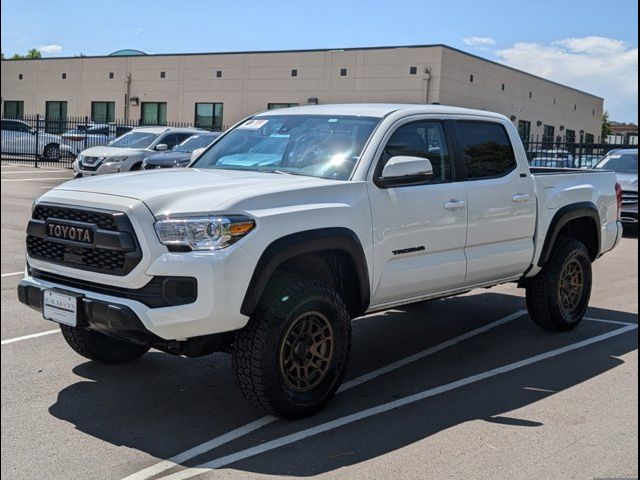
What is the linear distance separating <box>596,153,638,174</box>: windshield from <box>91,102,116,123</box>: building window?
4017cm

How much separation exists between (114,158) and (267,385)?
53.8ft

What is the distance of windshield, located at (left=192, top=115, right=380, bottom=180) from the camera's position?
5625mm

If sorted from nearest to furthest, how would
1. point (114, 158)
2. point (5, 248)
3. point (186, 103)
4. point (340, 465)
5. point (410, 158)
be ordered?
point (340, 465), point (410, 158), point (5, 248), point (114, 158), point (186, 103)

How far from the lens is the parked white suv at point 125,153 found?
19938mm

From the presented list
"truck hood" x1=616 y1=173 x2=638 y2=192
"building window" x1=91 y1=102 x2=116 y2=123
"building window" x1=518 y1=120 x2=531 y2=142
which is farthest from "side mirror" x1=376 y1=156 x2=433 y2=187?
"building window" x1=91 y1=102 x2=116 y2=123

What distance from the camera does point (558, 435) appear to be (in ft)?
16.0

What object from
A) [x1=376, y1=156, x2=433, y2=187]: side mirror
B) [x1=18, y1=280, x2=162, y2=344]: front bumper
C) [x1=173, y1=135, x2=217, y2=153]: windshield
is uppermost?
[x1=173, y1=135, x2=217, y2=153]: windshield

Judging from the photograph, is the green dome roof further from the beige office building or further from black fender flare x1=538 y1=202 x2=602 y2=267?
black fender flare x1=538 y1=202 x2=602 y2=267

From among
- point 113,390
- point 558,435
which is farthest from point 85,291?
point 558,435

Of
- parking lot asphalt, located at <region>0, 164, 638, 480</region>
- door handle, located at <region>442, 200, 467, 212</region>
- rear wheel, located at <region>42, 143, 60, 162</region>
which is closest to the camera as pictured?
parking lot asphalt, located at <region>0, 164, 638, 480</region>

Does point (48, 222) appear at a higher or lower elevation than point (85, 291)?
higher

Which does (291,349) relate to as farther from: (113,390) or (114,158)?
(114,158)

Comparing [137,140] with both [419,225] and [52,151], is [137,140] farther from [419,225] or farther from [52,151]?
[419,225]

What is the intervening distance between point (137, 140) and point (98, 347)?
1711 centimetres
